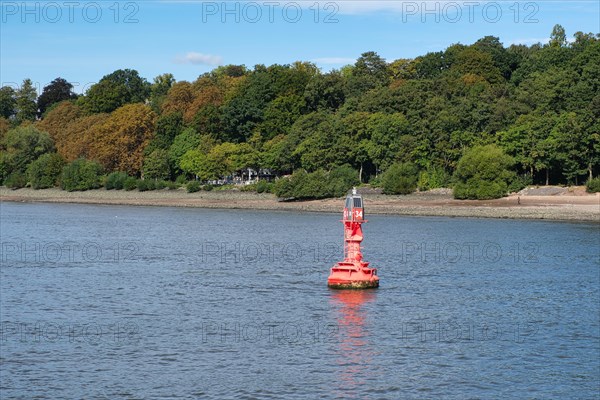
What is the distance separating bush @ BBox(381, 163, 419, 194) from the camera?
315ft

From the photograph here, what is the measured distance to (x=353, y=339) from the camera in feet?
89.2

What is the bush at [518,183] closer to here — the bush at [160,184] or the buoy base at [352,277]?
the bush at [160,184]

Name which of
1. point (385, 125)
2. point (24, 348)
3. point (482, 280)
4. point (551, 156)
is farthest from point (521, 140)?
point (24, 348)

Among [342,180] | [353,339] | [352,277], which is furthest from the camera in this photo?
[342,180]

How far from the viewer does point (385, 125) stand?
102750 mm

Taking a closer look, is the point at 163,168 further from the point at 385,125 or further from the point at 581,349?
the point at 581,349

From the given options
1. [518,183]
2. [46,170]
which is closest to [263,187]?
[518,183]

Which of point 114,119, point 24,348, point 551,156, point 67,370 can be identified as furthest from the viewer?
point 114,119

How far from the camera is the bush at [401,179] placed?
9594 centimetres

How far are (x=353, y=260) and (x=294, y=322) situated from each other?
616cm

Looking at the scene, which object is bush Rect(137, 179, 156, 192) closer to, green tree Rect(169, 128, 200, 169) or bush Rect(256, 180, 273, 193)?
green tree Rect(169, 128, 200, 169)

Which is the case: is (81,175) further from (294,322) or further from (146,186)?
(294,322)

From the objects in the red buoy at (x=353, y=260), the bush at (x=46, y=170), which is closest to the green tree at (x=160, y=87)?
the bush at (x=46, y=170)

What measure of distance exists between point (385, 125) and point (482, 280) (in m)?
62.5
